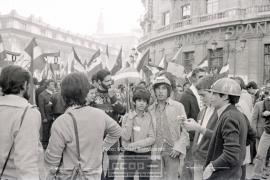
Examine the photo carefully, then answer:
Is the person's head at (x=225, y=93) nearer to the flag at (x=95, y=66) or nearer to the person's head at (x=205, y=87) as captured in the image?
the person's head at (x=205, y=87)

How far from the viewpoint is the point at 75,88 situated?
9.94ft

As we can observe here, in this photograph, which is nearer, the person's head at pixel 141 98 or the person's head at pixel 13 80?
the person's head at pixel 13 80

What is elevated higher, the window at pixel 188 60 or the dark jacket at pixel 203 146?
the window at pixel 188 60

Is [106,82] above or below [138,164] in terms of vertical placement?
above

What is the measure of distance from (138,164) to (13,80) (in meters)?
2.60

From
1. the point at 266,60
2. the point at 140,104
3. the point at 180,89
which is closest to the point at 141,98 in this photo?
the point at 140,104

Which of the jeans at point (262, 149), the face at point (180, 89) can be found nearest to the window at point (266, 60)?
the face at point (180, 89)

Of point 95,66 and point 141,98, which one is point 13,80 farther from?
point 95,66

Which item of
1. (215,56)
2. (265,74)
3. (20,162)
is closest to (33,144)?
(20,162)

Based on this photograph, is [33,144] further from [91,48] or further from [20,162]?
[91,48]

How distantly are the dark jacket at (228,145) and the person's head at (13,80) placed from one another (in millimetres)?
1861

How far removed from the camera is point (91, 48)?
57250 mm

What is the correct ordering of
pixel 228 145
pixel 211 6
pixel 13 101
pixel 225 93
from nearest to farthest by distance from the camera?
pixel 13 101
pixel 228 145
pixel 225 93
pixel 211 6

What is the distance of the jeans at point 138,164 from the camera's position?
16.0 feet
